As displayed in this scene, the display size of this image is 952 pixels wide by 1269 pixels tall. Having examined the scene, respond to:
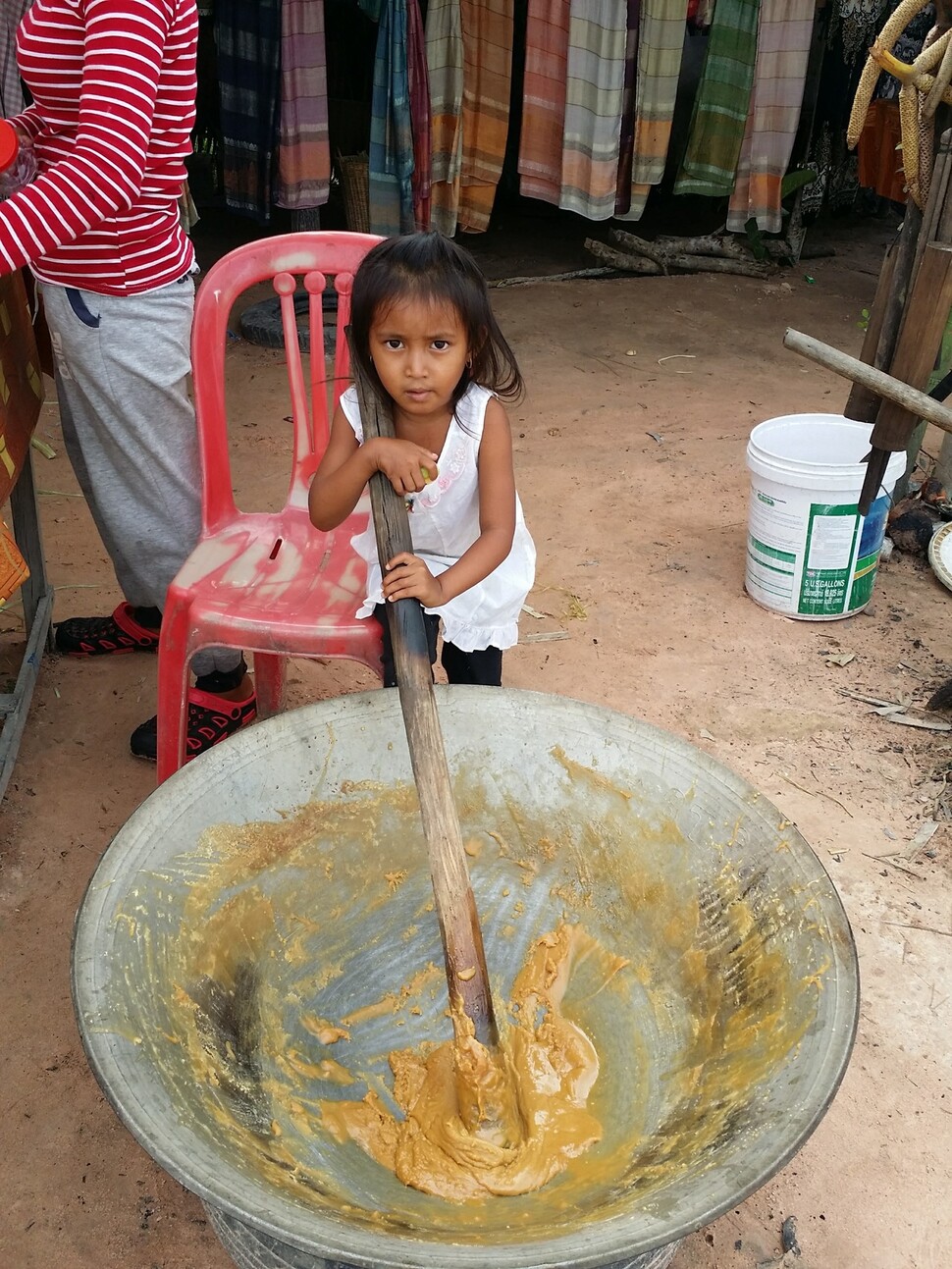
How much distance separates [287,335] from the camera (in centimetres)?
228

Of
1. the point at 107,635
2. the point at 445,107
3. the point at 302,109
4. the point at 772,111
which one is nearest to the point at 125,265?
the point at 107,635

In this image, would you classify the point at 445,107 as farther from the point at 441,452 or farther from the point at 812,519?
the point at 441,452

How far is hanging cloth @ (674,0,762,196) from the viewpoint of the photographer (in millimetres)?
5062

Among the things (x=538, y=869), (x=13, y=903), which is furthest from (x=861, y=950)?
(x=13, y=903)

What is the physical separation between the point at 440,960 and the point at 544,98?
4.53m

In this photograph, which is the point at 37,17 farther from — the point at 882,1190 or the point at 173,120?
the point at 882,1190

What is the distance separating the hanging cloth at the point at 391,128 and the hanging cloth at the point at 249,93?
16.9 inches

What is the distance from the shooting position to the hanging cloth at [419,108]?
4.70 meters

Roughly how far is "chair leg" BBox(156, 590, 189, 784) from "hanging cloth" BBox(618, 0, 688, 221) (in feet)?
13.4

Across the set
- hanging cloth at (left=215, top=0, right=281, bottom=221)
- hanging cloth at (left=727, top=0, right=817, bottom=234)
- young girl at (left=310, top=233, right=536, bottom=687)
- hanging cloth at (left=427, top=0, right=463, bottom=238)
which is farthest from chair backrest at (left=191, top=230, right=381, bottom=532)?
hanging cloth at (left=727, top=0, right=817, bottom=234)

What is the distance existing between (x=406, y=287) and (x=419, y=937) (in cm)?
94

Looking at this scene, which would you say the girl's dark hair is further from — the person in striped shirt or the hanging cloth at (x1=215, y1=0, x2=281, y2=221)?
the hanging cloth at (x1=215, y1=0, x2=281, y2=221)

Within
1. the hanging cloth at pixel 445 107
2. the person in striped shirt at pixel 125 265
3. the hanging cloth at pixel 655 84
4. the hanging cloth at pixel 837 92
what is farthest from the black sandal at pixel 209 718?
the hanging cloth at pixel 837 92

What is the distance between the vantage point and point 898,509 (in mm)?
Answer: 3479
